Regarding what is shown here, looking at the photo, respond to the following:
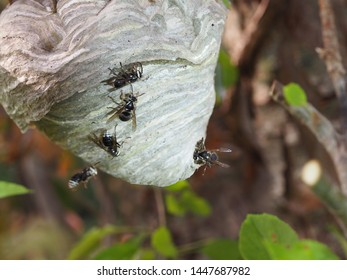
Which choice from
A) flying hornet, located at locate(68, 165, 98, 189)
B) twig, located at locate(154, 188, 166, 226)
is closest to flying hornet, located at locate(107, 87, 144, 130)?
flying hornet, located at locate(68, 165, 98, 189)

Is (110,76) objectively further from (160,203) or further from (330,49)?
(160,203)

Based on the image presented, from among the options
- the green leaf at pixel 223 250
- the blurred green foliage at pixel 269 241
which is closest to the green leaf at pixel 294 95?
the blurred green foliage at pixel 269 241

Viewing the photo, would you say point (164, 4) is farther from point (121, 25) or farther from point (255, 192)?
point (255, 192)

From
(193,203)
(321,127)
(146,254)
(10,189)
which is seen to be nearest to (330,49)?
(321,127)
